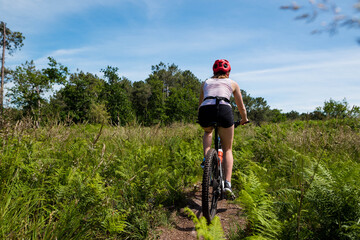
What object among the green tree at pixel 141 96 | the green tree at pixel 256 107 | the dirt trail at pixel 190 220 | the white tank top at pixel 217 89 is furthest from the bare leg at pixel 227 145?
the green tree at pixel 256 107

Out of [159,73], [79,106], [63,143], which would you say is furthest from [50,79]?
[159,73]

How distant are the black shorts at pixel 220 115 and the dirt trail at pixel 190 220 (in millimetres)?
1194

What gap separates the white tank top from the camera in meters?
3.37

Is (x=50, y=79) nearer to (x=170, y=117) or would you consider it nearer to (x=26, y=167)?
(x=170, y=117)

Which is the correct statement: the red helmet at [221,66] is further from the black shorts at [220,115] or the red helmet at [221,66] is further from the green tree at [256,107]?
the green tree at [256,107]

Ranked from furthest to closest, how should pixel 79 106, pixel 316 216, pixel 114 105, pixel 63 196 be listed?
pixel 114 105 → pixel 79 106 → pixel 63 196 → pixel 316 216

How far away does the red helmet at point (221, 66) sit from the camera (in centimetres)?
362

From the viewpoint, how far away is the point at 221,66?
3617 mm

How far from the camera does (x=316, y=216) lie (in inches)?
85.8

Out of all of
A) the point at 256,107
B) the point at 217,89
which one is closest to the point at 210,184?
the point at 217,89

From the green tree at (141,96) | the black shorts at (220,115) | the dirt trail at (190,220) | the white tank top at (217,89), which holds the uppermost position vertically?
the green tree at (141,96)

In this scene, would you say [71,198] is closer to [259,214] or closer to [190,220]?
[190,220]

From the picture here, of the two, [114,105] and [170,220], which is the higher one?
[114,105]

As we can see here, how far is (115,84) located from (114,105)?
2.95 metres
